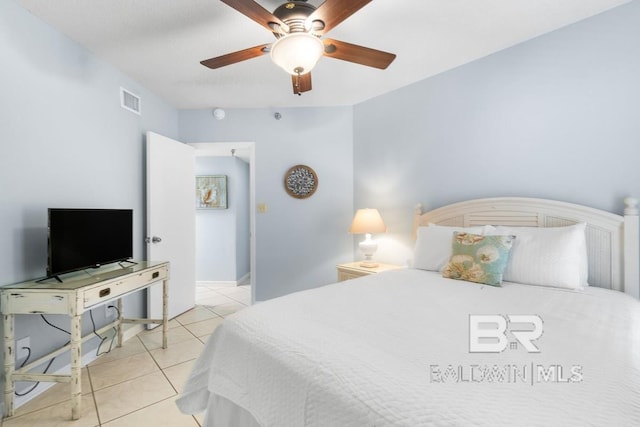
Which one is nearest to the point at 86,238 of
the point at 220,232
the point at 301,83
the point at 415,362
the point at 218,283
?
the point at 301,83

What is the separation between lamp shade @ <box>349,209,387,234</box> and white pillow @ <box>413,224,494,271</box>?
601 millimetres

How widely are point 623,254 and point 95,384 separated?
3.55 m

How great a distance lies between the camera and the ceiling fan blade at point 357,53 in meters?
1.80

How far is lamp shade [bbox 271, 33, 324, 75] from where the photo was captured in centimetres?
162

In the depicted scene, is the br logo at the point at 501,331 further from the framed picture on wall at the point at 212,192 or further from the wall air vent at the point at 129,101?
the framed picture on wall at the point at 212,192

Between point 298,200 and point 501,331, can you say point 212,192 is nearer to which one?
point 298,200

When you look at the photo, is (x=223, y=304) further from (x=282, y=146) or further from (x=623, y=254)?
(x=623, y=254)

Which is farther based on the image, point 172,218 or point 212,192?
point 212,192

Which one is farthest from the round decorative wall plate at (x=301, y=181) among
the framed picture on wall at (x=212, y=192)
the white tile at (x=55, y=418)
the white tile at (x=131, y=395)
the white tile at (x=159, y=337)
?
the white tile at (x=55, y=418)

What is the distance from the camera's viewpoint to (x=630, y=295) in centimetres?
182

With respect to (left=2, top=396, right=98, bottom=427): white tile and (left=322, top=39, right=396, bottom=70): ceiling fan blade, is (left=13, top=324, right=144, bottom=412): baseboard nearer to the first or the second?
(left=2, top=396, right=98, bottom=427): white tile

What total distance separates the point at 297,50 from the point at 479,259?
5.51 ft

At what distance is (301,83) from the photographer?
219 centimetres

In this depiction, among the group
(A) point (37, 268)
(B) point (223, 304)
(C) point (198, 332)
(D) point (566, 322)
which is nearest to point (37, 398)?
(A) point (37, 268)
